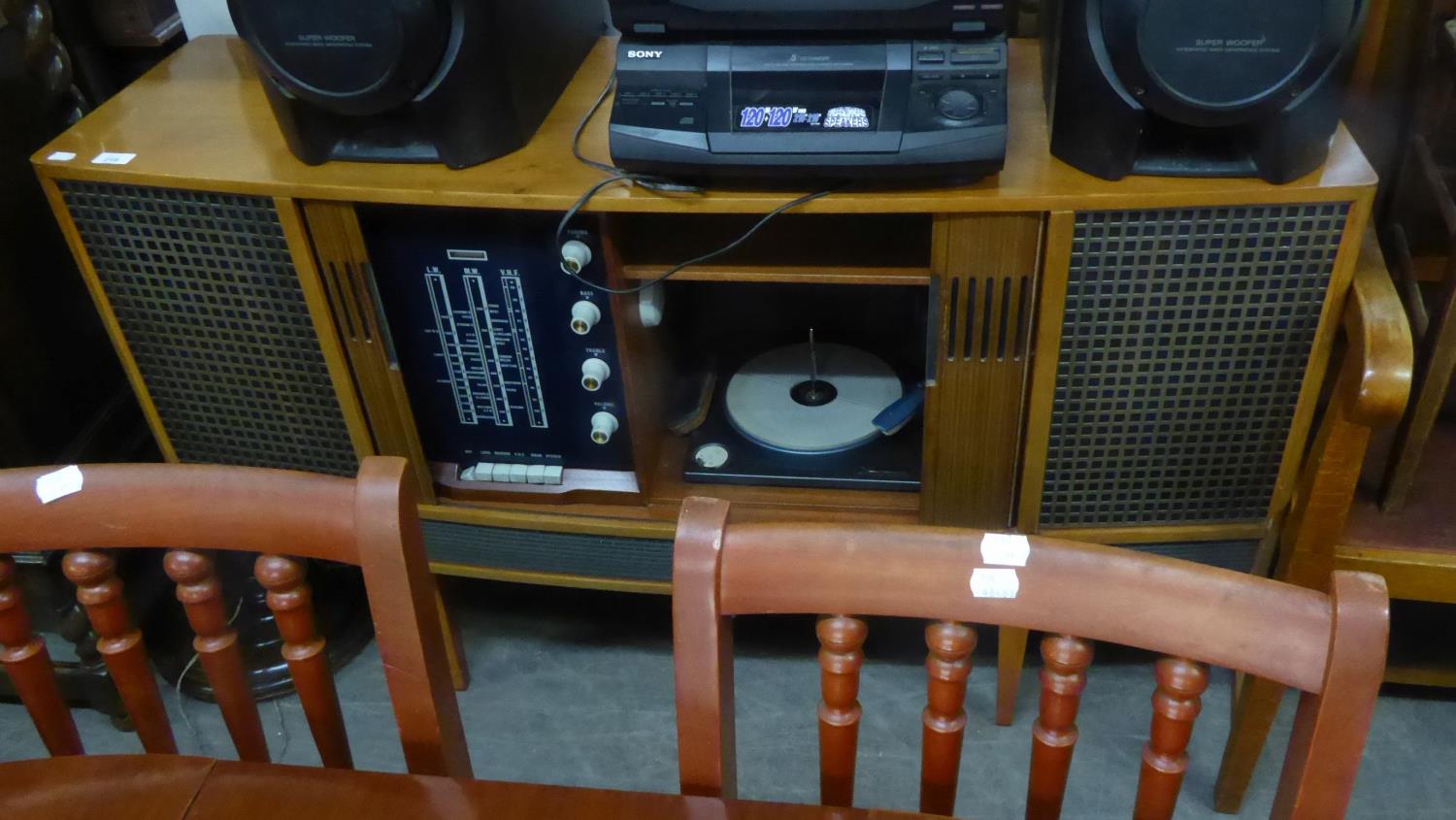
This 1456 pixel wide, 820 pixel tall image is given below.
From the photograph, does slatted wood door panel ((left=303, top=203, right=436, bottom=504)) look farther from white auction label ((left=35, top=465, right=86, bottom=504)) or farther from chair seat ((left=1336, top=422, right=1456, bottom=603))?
chair seat ((left=1336, top=422, right=1456, bottom=603))

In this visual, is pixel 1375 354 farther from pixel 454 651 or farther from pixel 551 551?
pixel 454 651

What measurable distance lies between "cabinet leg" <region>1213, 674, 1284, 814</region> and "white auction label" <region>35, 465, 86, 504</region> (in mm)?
1252

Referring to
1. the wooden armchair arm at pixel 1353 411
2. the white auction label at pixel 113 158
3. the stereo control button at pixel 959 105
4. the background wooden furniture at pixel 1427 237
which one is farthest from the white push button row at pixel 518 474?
the background wooden furniture at pixel 1427 237

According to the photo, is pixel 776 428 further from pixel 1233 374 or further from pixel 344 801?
pixel 344 801

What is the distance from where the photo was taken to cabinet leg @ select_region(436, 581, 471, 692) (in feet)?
5.52

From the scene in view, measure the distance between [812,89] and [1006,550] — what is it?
63 centimetres

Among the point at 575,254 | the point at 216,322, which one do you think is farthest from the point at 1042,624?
the point at 216,322

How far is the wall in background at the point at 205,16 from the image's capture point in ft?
5.57

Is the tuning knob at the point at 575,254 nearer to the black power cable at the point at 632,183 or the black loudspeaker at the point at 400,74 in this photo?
the black power cable at the point at 632,183

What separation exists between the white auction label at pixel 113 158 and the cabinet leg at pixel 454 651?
686 mm

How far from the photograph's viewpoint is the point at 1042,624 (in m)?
0.76

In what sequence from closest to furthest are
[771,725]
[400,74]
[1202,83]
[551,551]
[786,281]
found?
[1202,83]
[400,74]
[786,281]
[551,551]
[771,725]

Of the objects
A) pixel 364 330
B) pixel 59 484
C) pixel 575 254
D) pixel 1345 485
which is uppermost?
pixel 59 484

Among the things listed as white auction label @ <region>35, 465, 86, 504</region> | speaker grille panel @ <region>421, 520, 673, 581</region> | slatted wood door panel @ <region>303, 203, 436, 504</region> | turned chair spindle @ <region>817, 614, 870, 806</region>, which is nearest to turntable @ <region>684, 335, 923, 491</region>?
speaker grille panel @ <region>421, 520, 673, 581</region>
